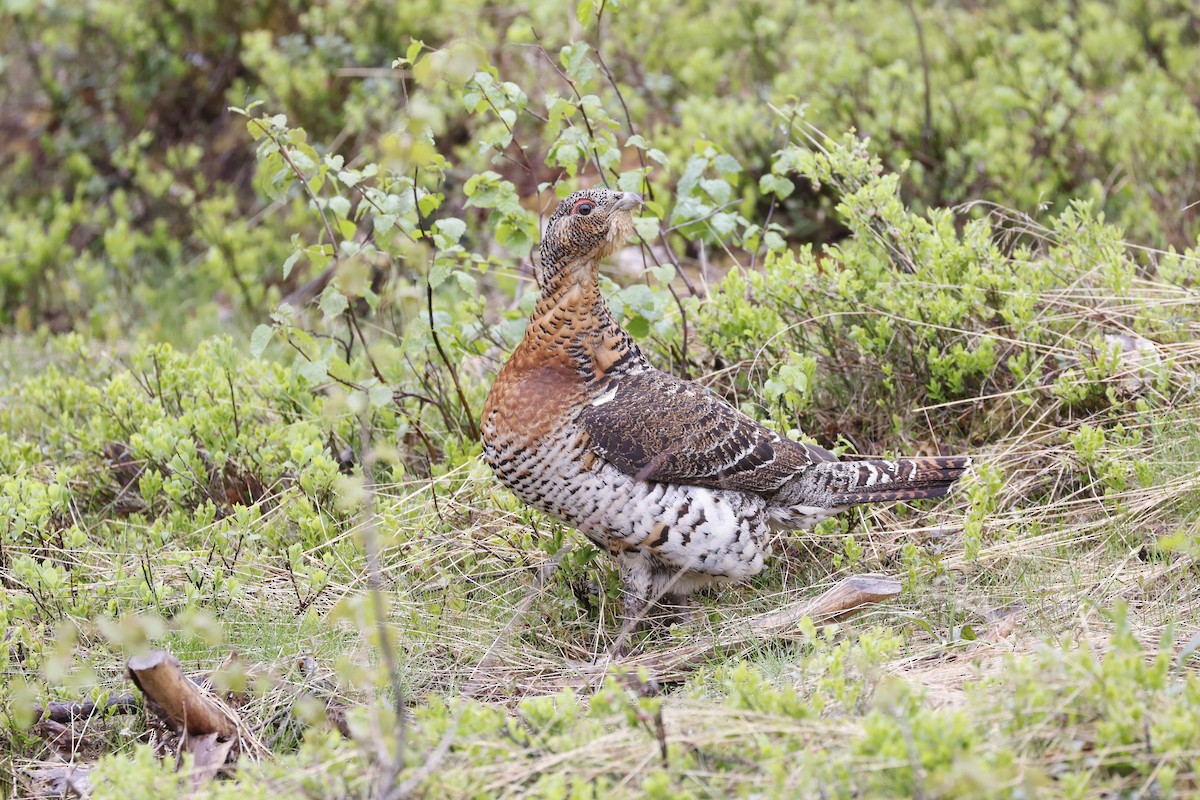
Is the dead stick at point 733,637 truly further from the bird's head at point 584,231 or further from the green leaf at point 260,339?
the green leaf at point 260,339

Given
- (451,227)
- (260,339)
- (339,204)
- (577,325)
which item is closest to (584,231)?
(577,325)

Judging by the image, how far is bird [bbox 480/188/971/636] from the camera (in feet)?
13.8

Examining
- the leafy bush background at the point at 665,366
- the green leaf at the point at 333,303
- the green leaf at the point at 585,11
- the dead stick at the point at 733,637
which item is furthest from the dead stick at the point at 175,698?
the green leaf at the point at 585,11

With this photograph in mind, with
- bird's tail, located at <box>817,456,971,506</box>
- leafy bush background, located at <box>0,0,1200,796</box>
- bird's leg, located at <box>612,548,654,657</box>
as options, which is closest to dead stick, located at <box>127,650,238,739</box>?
leafy bush background, located at <box>0,0,1200,796</box>

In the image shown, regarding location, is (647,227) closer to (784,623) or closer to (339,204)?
(339,204)

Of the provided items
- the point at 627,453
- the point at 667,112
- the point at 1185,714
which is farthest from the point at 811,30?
the point at 1185,714

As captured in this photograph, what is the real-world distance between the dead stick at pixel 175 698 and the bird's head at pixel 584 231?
176cm

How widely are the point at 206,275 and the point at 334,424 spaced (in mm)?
3214

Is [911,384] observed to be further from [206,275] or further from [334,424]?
→ [206,275]

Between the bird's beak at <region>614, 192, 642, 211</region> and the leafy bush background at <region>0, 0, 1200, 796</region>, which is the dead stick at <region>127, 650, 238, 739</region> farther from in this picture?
the bird's beak at <region>614, 192, 642, 211</region>

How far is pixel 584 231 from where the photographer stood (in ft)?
14.0

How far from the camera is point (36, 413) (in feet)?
19.8

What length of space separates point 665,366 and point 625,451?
162 cm

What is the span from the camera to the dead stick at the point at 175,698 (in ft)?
11.6
